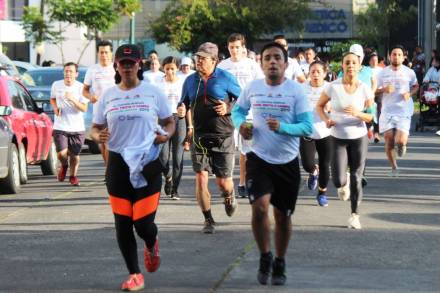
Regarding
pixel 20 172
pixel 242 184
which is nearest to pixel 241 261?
pixel 242 184

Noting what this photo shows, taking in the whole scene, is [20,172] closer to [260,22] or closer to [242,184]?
[242,184]

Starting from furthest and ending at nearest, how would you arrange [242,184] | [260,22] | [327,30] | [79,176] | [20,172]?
[327,30]
[260,22]
[79,176]
[20,172]
[242,184]

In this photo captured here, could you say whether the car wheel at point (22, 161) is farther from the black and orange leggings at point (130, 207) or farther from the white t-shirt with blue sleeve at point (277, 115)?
the black and orange leggings at point (130, 207)

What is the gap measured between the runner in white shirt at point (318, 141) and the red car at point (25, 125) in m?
4.08

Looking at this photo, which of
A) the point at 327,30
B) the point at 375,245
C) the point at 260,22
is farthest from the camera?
the point at 327,30

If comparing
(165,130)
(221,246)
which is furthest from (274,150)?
(221,246)

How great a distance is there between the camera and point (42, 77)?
27188 mm

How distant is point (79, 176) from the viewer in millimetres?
20344

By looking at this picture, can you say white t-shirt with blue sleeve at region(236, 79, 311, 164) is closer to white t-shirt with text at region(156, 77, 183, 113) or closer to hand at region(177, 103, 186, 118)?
hand at region(177, 103, 186, 118)

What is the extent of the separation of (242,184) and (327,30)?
64575 mm

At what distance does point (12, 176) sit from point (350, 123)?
587 cm

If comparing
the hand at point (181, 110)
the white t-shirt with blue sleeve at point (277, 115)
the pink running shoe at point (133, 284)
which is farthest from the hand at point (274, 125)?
the hand at point (181, 110)

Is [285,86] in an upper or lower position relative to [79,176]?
upper

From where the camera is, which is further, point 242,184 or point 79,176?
point 79,176
